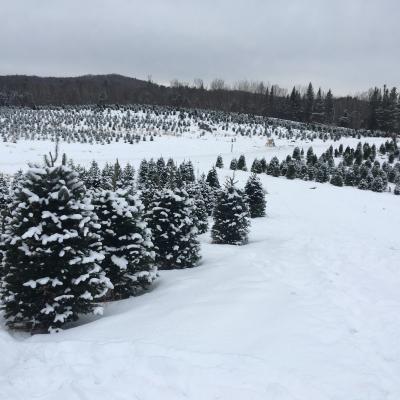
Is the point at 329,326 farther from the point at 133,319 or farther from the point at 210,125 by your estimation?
the point at 210,125

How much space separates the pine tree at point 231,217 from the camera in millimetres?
17641

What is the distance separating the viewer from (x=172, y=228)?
12.9m

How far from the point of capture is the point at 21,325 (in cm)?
903

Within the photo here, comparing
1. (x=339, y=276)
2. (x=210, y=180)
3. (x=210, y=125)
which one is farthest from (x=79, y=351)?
(x=210, y=125)

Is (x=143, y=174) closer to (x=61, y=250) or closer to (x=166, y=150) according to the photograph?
(x=166, y=150)

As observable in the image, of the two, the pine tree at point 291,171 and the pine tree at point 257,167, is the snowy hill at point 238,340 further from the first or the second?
the pine tree at point 257,167

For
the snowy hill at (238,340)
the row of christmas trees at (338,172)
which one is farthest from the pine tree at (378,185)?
the snowy hill at (238,340)

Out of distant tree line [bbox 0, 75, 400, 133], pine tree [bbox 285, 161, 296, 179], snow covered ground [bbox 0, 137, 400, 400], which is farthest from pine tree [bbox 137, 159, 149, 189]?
distant tree line [bbox 0, 75, 400, 133]

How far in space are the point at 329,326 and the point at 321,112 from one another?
87.1 meters

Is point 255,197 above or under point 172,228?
under

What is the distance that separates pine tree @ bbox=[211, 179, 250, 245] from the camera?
17.6 m

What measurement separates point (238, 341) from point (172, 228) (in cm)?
668

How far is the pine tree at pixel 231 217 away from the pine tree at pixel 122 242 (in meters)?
7.37

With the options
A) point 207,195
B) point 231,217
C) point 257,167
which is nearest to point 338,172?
point 257,167
